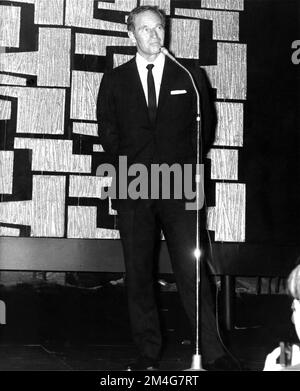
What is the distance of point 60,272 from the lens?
4.83 meters

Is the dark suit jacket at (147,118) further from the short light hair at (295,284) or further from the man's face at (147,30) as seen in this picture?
the short light hair at (295,284)

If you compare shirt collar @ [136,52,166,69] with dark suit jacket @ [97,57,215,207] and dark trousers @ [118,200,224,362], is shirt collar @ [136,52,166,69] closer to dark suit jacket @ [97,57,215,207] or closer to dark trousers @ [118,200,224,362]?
dark suit jacket @ [97,57,215,207]

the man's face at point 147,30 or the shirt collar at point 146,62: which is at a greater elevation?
the man's face at point 147,30

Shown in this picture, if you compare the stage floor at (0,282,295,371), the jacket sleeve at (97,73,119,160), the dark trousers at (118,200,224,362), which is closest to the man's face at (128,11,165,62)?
the jacket sleeve at (97,73,119,160)

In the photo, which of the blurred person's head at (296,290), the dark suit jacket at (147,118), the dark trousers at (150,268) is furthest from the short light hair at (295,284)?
the dark suit jacket at (147,118)

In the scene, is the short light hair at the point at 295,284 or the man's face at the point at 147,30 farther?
the man's face at the point at 147,30

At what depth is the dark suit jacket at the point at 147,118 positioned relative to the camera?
3336mm

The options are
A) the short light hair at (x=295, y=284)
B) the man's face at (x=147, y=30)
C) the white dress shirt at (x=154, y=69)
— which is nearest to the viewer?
the short light hair at (x=295, y=284)

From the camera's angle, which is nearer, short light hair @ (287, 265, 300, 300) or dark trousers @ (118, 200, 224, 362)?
short light hair @ (287, 265, 300, 300)

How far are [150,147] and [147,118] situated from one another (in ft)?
0.48

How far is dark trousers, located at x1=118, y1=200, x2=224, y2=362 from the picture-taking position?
316cm

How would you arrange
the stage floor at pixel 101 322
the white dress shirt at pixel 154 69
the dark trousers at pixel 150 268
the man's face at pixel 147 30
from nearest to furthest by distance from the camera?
the dark trousers at pixel 150 268, the man's face at pixel 147 30, the white dress shirt at pixel 154 69, the stage floor at pixel 101 322

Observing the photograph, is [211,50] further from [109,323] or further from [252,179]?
[109,323]
